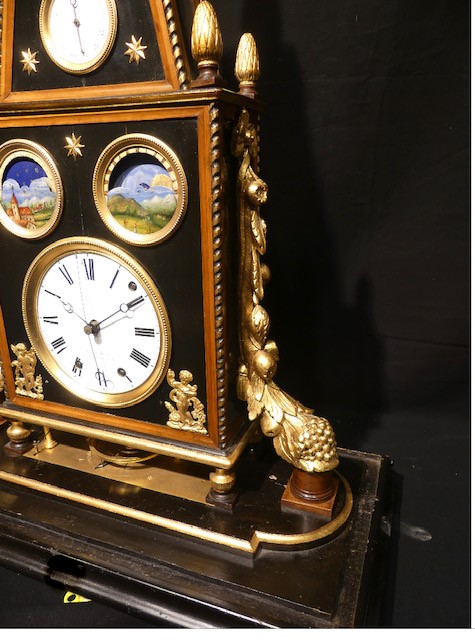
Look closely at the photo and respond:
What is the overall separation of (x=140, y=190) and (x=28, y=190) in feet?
0.95

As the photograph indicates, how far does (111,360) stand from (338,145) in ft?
2.95

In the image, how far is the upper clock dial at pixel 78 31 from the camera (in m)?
0.96

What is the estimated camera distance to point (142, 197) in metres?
1.03

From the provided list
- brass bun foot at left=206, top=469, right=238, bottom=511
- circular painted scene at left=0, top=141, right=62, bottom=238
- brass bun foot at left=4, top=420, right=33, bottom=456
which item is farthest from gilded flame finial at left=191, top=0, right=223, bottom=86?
brass bun foot at left=4, top=420, right=33, bottom=456

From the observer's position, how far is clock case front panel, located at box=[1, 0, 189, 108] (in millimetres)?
929

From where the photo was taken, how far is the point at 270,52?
4.73 ft

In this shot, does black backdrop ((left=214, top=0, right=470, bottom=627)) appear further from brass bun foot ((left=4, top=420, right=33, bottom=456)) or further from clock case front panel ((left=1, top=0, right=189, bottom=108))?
brass bun foot ((left=4, top=420, right=33, bottom=456))

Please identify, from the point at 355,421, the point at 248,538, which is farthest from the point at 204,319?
the point at 355,421

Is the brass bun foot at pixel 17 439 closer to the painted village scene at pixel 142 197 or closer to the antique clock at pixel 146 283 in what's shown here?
the antique clock at pixel 146 283

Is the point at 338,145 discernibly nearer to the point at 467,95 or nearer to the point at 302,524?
the point at 467,95

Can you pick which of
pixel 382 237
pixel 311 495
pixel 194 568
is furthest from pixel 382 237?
pixel 194 568

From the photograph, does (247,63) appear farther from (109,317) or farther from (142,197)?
(109,317)

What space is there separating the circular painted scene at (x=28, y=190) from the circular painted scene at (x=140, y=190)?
0.12 m

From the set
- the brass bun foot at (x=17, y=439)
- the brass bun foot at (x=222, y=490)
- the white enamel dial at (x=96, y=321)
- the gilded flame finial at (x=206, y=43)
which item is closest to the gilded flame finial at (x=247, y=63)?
the gilded flame finial at (x=206, y=43)
